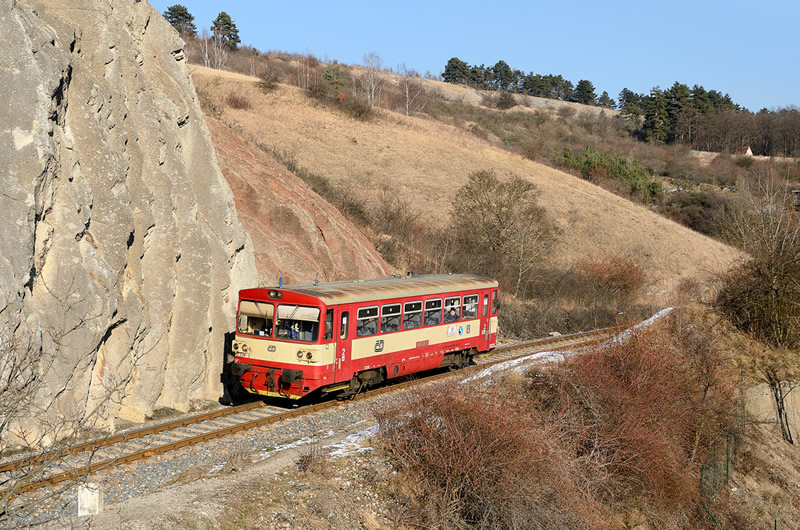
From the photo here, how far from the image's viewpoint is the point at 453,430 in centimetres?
1291

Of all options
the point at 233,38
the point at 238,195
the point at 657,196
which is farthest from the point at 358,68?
the point at 238,195

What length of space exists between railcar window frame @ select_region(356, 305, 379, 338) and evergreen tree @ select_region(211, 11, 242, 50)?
354ft

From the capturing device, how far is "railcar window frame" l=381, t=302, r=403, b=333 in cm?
1806

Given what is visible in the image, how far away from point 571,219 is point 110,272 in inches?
1950

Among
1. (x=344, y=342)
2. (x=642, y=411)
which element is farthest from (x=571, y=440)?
(x=344, y=342)

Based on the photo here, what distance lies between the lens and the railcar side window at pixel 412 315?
61.7 ft

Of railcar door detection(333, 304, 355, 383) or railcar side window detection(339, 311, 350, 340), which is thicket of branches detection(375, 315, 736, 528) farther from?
railcar side window detection(339, 311, 350, 340)

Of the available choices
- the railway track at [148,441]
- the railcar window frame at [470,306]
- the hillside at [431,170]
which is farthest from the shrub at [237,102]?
the railway track at [148,441]

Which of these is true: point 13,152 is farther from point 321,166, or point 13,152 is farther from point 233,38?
point 233,38

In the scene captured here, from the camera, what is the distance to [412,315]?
62.5 feet

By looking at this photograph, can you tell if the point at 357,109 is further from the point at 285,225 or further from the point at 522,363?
the point at 522,363

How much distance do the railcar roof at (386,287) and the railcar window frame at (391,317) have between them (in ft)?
0.80

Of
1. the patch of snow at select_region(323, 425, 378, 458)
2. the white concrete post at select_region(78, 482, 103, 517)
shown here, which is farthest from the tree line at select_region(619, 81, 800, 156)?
the white concrete post at select_region(78, 482, 103, 517)

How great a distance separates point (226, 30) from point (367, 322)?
112 metres
